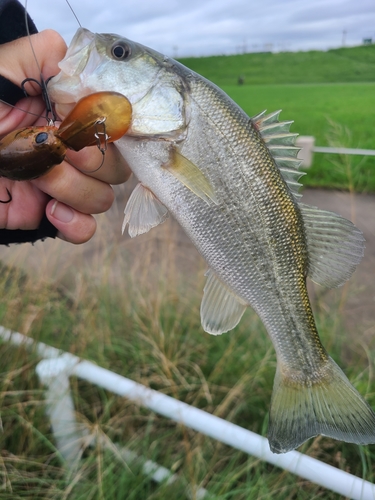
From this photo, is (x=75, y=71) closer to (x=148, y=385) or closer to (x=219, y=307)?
(x=219, y=307)

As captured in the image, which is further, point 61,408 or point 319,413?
point 61,408

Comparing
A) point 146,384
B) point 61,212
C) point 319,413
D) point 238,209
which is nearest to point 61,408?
point 146,384

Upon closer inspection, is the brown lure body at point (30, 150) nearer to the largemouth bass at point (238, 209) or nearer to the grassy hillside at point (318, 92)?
the largemouth bass at point (238, 209)

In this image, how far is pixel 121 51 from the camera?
1151 mm

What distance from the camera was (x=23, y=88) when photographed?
3.85ft

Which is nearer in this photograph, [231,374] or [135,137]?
[135,137]

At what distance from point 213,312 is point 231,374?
58.5 inches

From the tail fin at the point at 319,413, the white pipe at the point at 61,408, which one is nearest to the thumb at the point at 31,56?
the tail fin at the point at 319,413

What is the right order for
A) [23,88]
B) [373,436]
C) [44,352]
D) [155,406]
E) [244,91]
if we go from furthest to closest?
[244,91] → [44,352] → [155,406] → [23,88] → [373,436]

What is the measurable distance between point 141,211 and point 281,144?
0.45m

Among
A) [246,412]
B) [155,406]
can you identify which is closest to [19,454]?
[155,406]

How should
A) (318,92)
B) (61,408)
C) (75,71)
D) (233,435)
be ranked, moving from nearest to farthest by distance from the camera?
(75,71) → (233,435) → (61,408) → (318,92)

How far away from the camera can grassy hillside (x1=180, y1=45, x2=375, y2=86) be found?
26.2ft

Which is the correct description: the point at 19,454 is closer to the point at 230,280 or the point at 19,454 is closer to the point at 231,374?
the point at 231,374
